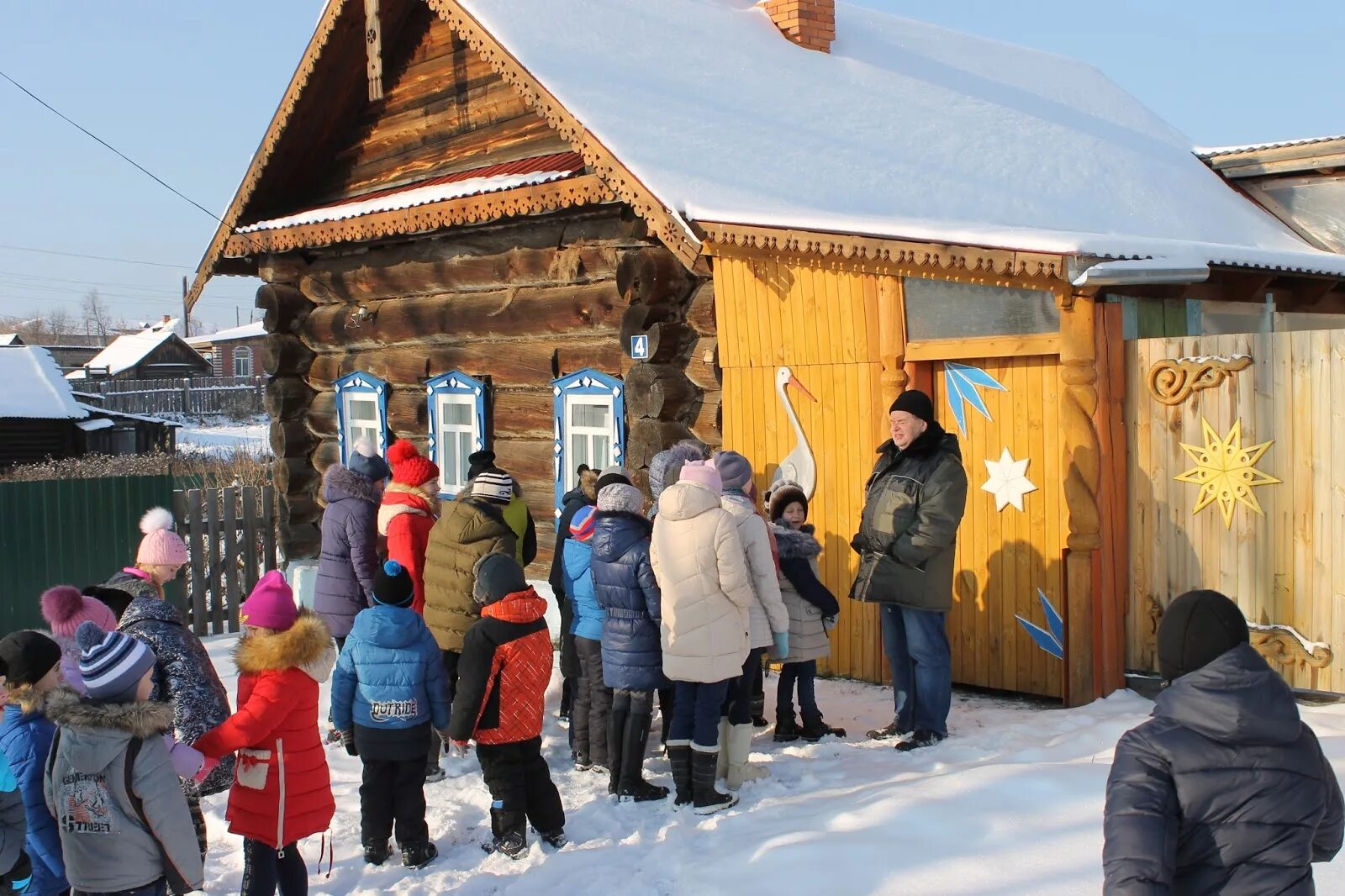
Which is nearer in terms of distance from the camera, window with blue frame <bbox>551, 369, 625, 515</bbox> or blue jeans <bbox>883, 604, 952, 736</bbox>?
blue jeans <bbox>883, 604, 952, 736</bbox>

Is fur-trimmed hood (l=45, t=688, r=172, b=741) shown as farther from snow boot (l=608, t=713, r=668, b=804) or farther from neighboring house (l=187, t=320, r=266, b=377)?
neighboring house (l=187, t=320, r=266, b=377)

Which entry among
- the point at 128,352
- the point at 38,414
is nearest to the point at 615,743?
the point at 38,414

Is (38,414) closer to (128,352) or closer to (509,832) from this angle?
(128,352)

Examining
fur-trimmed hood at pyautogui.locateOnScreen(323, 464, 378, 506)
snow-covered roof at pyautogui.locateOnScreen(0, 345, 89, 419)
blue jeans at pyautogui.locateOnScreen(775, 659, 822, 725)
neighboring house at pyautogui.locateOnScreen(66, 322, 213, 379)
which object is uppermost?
neighboring house at pyautogui.locateOnScreen(66, 322, 213, 379)

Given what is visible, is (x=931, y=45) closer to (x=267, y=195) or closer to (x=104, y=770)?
(x=267, y=195)

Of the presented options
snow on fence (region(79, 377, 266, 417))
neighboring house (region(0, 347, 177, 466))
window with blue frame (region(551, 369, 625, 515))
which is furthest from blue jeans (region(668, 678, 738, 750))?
snow on fence (region(79, 377, 266, 417))

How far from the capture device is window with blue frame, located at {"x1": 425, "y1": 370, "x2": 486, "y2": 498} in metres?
11.1

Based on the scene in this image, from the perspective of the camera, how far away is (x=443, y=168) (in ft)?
37.6

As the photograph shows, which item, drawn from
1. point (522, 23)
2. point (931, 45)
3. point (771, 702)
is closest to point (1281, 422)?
point (771, 702)

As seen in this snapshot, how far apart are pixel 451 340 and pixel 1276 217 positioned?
8.37 metres

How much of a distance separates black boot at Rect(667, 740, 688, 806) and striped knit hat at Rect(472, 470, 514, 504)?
5.17 feet

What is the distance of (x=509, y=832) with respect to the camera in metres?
5.13

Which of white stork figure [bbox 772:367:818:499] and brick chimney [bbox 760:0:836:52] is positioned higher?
brick chimney [bbox 760:0:836:52]

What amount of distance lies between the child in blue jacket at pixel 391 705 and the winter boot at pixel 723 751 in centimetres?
136
